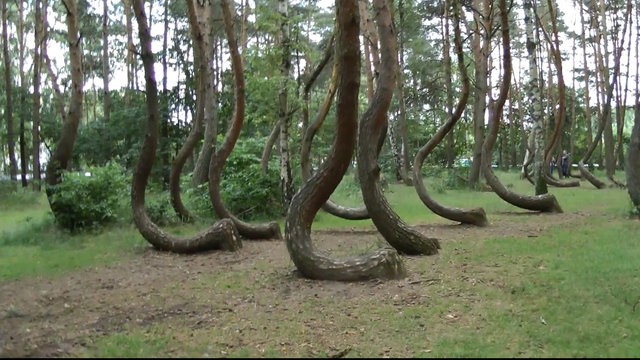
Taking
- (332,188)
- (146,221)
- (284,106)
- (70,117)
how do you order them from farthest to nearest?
1. (284,106)
2. (70,117)
3. (146,221)
4. (332,188)

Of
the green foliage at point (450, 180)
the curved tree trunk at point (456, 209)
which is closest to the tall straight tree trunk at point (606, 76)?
the green foliage at point (450, 180)

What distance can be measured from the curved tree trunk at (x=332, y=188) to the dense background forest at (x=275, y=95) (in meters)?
1.28

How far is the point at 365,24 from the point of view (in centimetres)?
1567

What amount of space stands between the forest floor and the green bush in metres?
3.09

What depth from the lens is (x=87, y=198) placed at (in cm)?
1207

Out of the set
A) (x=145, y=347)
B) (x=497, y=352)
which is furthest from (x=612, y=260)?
(x=145, y=347)

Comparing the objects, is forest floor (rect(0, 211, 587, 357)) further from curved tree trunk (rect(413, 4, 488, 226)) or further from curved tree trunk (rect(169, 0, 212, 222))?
curved tree trunk (rect(413, 4, 488, 226))

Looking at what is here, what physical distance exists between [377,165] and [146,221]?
13.8 ft

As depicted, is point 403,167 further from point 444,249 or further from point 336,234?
point 444,249

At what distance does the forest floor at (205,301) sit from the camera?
485 centimetres

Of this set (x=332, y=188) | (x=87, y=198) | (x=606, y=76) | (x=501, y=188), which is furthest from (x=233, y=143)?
(x=606, y=76)

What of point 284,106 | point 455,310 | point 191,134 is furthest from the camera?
point 284,106

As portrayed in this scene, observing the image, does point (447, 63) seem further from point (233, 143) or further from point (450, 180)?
point (233, 143)

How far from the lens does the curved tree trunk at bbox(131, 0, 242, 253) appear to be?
9461 mm
